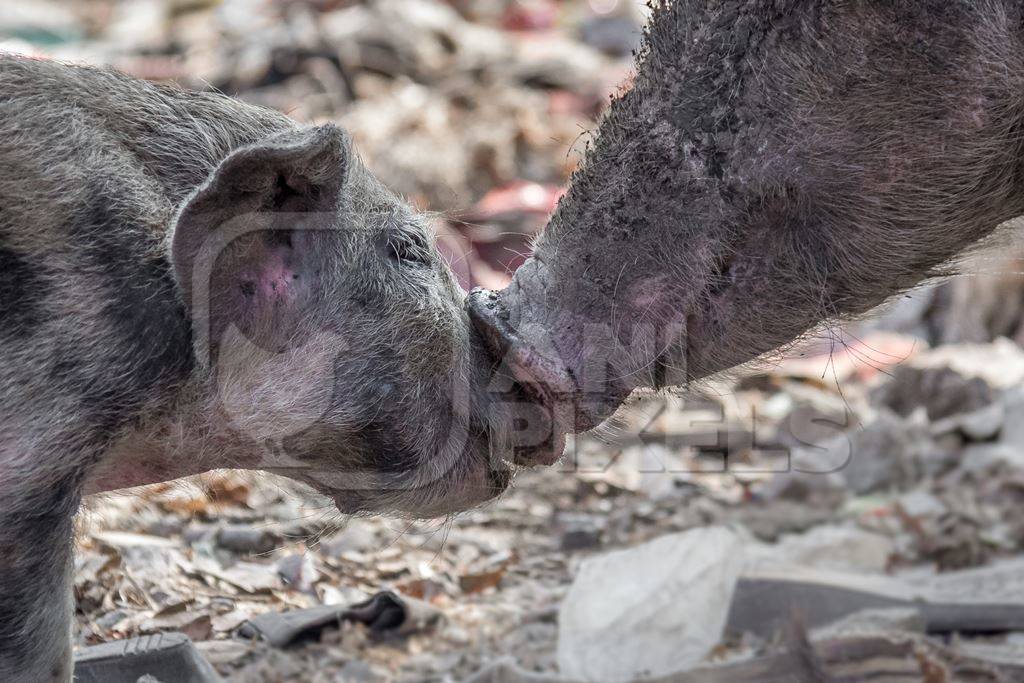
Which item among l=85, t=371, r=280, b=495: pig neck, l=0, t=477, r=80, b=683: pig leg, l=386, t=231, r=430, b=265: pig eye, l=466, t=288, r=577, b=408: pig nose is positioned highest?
l=386, t=231, r=430, b=265: pig eye

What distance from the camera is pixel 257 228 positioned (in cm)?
244

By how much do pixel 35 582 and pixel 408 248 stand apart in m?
0.95

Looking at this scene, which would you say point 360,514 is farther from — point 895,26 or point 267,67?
point 267,67

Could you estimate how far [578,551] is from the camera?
13.3ft

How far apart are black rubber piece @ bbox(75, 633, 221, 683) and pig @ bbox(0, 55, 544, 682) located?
0.26 meters

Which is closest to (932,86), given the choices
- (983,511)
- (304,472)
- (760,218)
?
(760,218)

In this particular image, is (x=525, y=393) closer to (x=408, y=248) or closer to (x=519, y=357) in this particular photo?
(x=519, y=357)

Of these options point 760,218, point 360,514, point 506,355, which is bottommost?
point 360,514

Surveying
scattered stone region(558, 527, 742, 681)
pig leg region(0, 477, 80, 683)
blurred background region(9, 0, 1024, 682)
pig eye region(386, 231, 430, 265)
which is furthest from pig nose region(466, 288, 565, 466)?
pig leg region(0, 477, 80, 683)

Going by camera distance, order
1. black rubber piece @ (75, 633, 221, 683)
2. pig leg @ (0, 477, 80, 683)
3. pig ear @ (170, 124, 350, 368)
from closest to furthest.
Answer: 1. pig leg @ (0, 477, 80, 683)
2. pig ear @ (170, 124, 350, 368)
3. black rubber piece @ (75, 633, 221, 683)

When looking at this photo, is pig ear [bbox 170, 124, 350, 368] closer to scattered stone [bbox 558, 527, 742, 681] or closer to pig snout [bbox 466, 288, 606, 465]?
pig snout [bbox 466, 288, 606, 465]

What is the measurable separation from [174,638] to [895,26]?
177 centimetres

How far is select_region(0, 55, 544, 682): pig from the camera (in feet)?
7.43

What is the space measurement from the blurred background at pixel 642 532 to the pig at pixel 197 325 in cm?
25
